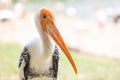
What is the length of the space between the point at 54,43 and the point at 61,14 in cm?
141

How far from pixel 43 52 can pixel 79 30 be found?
1.29m

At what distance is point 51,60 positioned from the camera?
1.69 m

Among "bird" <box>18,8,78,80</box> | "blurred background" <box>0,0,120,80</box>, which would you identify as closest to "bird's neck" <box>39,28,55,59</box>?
"bird" <box>18,8,78,80</box>

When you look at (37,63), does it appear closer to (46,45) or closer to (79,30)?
(46,45)

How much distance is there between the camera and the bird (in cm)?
163

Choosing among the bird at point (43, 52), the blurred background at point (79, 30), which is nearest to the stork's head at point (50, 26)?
the bird at point (43, 52)

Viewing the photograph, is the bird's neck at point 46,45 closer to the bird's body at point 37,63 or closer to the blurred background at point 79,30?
the bird's body at point 37,63

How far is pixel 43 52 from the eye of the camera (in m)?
1.64

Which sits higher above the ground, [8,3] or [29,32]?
[8,3]

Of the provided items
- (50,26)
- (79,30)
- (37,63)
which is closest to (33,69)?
(37,63)

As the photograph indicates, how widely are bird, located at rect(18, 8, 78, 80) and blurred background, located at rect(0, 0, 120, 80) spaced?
0.73 metres

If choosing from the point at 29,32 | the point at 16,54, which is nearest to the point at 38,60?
the point at 16,54

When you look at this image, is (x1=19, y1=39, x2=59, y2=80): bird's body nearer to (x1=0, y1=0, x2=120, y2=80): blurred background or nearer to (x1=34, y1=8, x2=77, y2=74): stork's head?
(x1=34, y1=8, x2=77, y2=74): stork's head

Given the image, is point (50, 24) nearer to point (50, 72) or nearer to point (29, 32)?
point (50, 72)
